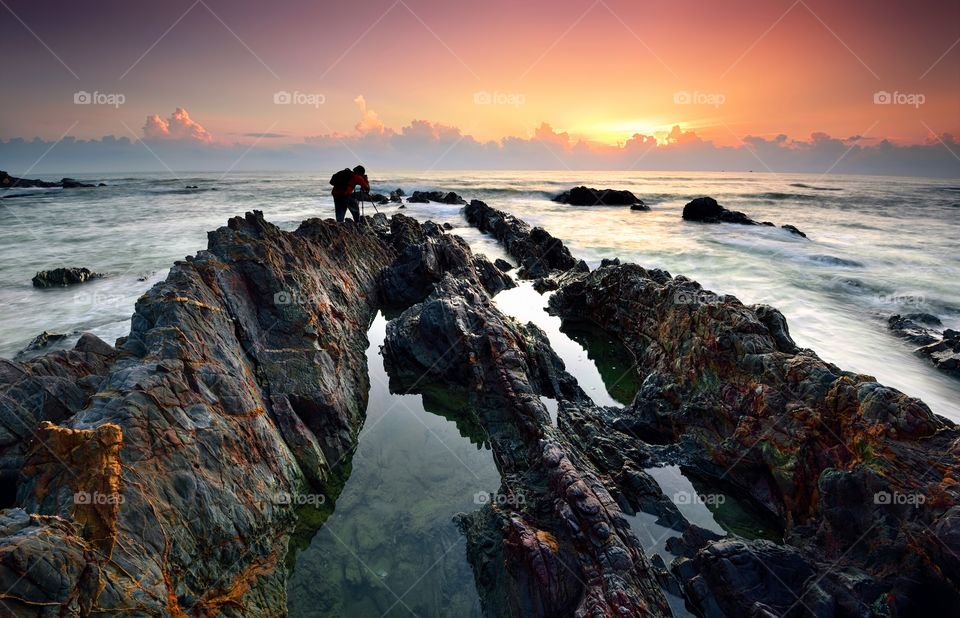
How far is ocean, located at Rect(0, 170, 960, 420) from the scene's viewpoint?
1794 cm

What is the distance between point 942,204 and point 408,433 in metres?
112

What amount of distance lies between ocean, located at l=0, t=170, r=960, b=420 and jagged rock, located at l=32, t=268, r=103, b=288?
1.97 ft

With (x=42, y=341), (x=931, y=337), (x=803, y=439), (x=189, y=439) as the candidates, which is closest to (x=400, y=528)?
(x=189, y=439)

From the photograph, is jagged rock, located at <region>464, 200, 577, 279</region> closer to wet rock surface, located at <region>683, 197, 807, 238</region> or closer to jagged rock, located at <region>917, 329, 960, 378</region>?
jagged rock, located at <region>917, 329, 960, 378</region>

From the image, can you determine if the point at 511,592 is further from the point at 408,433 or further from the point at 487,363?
the point at 487,363

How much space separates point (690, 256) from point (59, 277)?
136 ft

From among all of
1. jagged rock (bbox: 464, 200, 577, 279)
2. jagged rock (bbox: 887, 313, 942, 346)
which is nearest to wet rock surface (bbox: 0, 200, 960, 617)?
jagged rock (bbox: 887, 313, 942, 346)

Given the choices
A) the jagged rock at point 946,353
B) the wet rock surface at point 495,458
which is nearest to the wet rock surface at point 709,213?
the jagged rock at point 946,353

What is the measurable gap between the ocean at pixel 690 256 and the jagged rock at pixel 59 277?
600mm

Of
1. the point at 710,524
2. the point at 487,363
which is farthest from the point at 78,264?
the point at 710,524

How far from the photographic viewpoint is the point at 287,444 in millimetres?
8578

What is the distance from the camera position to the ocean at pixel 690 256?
58.9ft

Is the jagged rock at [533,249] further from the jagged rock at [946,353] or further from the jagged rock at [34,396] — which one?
the jagged rock at [34,396]

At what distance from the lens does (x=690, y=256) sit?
34875mm
